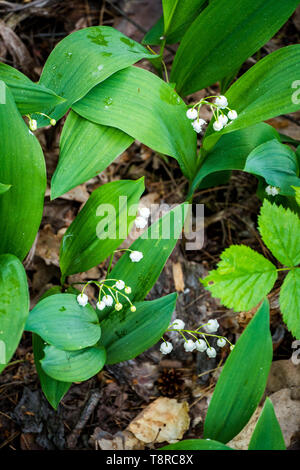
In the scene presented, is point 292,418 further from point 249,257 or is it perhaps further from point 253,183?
point 253,183

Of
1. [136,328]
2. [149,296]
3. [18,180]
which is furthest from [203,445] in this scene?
[18,180]

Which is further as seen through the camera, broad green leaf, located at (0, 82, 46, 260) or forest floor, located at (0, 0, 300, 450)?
forest floor, located at (0, 0, 300, 450)

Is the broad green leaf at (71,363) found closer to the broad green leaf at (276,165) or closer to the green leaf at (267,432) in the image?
the green leaf at (267,432)

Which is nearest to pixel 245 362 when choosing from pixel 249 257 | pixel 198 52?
pixel 249 257

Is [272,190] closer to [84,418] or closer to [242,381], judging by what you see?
[242,381]

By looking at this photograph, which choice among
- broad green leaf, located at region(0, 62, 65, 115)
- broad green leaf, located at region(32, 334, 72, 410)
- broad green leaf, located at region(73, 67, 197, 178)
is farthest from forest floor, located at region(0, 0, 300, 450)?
broad green leaf, located at region(0, 62, 65, 115)

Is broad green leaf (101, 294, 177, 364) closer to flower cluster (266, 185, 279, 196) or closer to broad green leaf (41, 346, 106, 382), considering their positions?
broad green leaf (41, 346, 106, 382)
